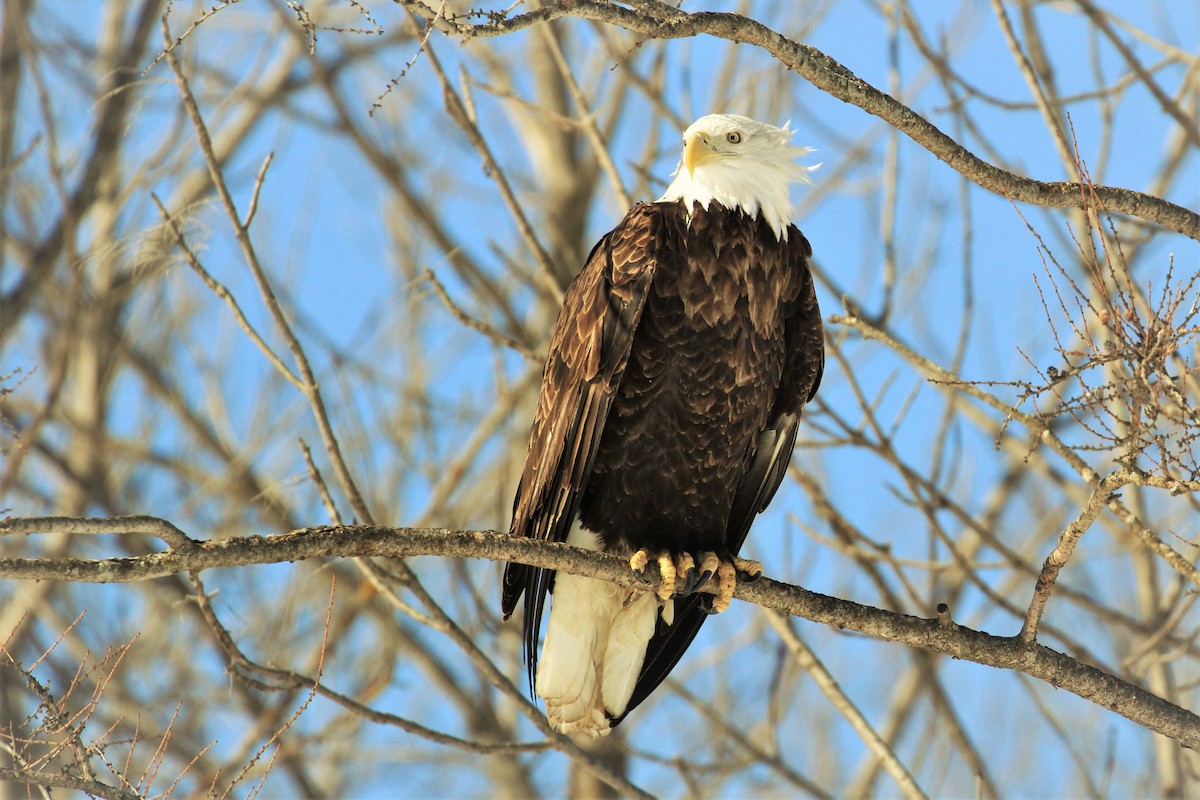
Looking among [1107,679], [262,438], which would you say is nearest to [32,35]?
[262,438]

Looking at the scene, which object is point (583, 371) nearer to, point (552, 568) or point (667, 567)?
point (667, 567)

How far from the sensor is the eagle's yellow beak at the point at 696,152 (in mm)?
4008

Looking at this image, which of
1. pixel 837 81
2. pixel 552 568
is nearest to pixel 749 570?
pixel 552 568

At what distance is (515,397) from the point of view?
255 inches

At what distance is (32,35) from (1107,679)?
6.57 metres

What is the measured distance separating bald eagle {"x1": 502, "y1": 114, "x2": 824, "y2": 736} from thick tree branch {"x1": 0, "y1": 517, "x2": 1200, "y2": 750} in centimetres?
50

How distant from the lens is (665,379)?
3.77 meters

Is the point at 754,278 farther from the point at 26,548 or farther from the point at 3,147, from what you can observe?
the point at 26,548

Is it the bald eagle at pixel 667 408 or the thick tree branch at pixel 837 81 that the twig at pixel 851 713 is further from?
the thick tree branch at pixel 837 81

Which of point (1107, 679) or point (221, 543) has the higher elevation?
point (1107, 679)

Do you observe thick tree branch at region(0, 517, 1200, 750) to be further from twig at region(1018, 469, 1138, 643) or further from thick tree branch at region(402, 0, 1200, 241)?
thick tree branch at region(402, 0, 1200, 241)

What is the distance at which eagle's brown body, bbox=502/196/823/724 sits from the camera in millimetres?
3703

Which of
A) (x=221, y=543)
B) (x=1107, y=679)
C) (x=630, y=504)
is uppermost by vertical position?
(x=630, y=504)

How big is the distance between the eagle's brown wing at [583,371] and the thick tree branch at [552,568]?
46 cm
